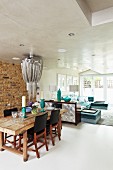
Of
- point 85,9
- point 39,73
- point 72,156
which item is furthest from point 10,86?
point 85,9

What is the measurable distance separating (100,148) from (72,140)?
0.76 metres

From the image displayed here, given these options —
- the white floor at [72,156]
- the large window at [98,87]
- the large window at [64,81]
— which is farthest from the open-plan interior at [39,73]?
the large window at [98,87]

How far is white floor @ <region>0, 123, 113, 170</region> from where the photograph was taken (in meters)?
2.38

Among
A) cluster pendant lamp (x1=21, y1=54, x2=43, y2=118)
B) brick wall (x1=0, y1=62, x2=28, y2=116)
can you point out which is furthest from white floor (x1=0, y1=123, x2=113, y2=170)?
brick wall (x1=0, y1=62, x2=28, y2=116)

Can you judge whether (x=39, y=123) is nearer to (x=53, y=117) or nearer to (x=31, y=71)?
(x=53, y=117)

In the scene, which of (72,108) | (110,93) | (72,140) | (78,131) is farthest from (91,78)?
(72,140)

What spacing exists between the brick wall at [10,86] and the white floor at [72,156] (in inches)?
103

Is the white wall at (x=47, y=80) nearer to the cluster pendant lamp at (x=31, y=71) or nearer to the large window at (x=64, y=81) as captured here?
the large window at (x=64, y=81)

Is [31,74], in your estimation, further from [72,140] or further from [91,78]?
[91,78]

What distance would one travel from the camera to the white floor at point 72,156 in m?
2.38

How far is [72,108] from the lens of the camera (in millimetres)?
4957

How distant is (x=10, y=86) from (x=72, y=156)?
373cm

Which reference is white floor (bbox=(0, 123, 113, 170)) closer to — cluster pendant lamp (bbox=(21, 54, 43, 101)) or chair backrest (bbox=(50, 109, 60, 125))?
chair backrest (bbox=(50, 109, 60, 125))

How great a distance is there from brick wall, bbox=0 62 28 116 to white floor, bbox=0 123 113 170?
8.54 ft
